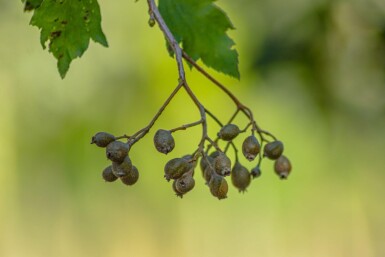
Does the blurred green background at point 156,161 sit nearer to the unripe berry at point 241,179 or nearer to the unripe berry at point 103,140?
the unripe berry at point 241,179

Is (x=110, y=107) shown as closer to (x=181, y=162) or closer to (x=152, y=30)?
(x=152, y=30)

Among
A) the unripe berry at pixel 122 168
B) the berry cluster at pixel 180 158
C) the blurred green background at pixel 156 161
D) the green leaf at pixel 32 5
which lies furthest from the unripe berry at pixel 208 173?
the blurred green background at pixel 156 161

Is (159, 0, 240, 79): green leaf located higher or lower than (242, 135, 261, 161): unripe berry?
higher

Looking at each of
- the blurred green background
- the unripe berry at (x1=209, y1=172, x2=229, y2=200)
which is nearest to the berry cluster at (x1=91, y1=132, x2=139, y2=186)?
the unripe berry at (x1=209, y1=172, x2=229, y2=200)

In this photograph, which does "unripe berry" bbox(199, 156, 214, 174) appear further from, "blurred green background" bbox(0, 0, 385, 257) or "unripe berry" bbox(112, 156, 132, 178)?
"blurred green background" bbox(0, 0, 385, 257)

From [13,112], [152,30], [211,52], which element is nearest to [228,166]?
[211,52]

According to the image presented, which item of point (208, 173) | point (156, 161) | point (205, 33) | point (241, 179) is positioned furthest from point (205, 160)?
point (156, 161)
